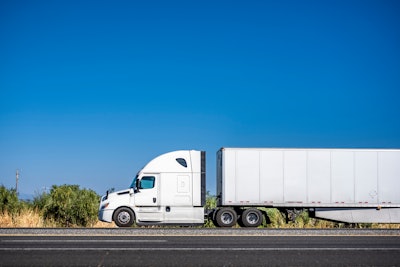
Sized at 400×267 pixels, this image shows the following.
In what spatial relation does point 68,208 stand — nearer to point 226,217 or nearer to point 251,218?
point 226,217

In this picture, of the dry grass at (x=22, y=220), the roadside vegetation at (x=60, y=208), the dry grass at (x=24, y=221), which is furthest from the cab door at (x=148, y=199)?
the dry grass at (x=22, y=220)

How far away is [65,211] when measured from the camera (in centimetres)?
2286

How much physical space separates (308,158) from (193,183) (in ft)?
14.6

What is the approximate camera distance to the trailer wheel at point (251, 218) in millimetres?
21484

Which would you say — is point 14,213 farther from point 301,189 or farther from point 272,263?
point 272,263

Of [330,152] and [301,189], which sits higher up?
[330,152]

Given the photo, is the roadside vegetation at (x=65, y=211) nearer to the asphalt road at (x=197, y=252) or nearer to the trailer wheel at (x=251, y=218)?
the trailer wheel at (x=251, y=218)

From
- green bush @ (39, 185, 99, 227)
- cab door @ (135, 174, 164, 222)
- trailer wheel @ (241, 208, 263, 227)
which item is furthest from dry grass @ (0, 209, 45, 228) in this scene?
trailer wheel @ (241, 208, 263, 227)

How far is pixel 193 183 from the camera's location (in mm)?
21562

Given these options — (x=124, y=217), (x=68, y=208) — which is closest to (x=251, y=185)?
(x=124, y=217)

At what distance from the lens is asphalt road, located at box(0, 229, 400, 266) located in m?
9.03

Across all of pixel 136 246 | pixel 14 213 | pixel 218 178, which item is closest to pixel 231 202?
pixel 218 178

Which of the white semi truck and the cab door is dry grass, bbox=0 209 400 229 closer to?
the white semi truck

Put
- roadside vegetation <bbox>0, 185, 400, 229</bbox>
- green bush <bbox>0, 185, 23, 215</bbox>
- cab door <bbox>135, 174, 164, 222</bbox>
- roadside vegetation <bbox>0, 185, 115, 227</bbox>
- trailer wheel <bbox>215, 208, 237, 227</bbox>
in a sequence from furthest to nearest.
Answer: green bush <bbox>0, 185, 23, 215</bbox>, roadside vegetation <bbox>0, 185, 115, 227</bbox>, roadside vegetation <bbox>0, 185, 400, 229</bbox>, trailer wheel <bbox>215, 208, 237, 227</bbox>, cab door <bbox>135, 174, 164, 222</bbox>
